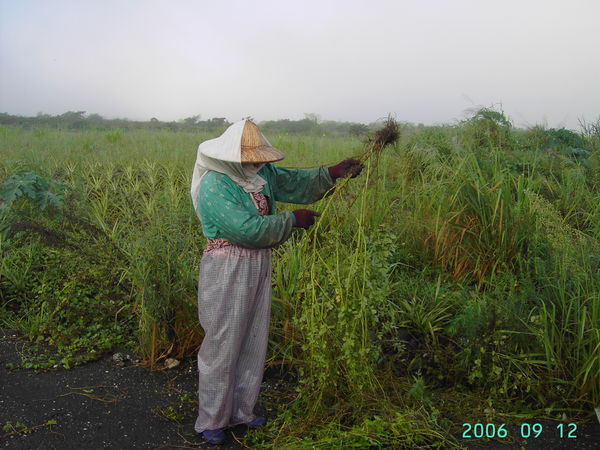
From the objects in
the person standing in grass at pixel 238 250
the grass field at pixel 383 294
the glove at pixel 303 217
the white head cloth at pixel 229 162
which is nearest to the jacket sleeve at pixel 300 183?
the person standing in grass at pixel 238 250

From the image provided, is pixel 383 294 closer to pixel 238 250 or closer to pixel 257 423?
pixel 238 250

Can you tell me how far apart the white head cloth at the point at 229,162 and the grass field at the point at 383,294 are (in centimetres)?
39

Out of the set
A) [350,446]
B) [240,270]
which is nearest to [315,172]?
[240,270]

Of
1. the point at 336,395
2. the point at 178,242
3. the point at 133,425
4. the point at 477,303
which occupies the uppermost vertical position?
the point at 178,242

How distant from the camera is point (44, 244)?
15.3ft

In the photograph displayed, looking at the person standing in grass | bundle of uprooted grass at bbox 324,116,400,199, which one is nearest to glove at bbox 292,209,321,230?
the person standing in grass

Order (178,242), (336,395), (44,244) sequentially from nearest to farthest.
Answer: (336,395) < (178,242) < (44,244)

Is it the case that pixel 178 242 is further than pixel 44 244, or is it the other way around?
pixel 44 244

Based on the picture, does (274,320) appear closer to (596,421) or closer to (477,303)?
(477,303)

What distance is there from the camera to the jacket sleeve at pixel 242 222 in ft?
8.63

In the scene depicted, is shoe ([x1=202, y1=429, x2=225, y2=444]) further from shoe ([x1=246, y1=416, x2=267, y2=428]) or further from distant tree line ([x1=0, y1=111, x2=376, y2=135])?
distant tree line ([x1=0, y1=111, x2=376, y2=135])

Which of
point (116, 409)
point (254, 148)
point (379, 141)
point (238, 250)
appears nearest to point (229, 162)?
point (254, 148)

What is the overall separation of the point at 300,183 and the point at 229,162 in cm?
52

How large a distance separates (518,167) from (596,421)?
3369 mm
